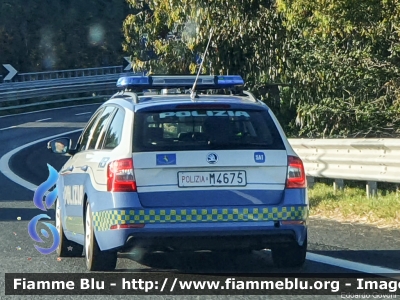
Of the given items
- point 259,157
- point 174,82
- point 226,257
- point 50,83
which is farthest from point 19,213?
point 50,83

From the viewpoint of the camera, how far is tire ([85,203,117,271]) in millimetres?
8023

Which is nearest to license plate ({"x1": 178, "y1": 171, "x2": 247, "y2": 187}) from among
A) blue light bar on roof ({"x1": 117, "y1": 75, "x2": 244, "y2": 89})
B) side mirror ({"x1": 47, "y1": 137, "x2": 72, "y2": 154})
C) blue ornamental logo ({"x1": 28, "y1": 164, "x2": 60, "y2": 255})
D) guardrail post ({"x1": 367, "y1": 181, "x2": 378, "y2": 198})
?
blue light bar on roof ({"x1": 117, "y1": 75, "x2": 244, "y2": 89})

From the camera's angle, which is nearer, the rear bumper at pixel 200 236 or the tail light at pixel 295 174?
the rear bumper at pixel 200 236

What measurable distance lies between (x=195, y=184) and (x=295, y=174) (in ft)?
2.72

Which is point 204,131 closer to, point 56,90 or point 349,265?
point 349,265

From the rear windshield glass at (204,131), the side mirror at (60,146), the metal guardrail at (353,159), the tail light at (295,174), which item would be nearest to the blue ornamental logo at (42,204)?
the side mirror at (60,146)

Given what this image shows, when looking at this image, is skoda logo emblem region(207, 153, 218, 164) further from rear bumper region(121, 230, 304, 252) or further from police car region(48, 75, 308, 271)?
rear bumper region(121, 230, 304, 252)

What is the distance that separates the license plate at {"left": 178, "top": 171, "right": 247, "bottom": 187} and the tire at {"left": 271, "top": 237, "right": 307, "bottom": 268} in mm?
810

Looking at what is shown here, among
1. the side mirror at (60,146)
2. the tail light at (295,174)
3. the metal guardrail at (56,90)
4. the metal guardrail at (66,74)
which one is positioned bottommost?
the metal guardrail at (66,74)

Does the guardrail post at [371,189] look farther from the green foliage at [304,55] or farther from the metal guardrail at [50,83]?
the metal guardrail at [50,83]

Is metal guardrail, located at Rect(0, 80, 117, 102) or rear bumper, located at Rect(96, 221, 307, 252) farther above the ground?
rear bumper, located at Rect(96, 221, 307, 252)

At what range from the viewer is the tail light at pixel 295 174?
7.85 meters

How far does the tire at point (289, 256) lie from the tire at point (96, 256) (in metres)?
1.34

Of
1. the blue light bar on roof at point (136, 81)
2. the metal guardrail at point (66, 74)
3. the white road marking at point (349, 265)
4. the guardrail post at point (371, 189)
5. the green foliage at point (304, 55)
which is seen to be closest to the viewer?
the white road marking at point (349, 265)
